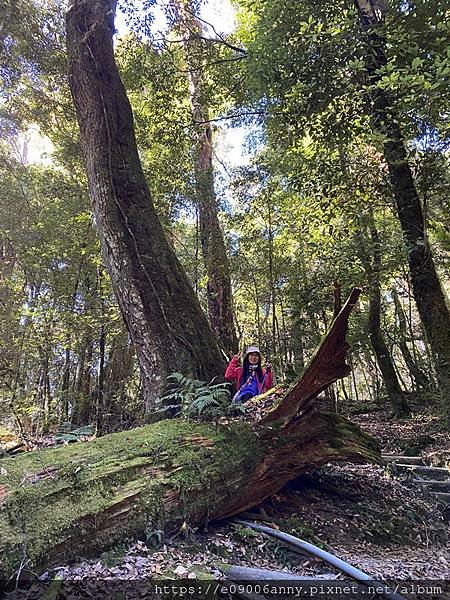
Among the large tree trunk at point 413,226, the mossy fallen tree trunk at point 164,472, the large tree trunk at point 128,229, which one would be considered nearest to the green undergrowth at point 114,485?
the mossy fallen tree trunk at point 164,472

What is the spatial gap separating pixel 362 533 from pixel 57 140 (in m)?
10.9

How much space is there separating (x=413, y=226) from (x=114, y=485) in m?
4.60

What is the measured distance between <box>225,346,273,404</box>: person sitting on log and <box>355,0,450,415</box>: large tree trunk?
2.18 m

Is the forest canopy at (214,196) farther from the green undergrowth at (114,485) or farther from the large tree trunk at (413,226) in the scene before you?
the green undergrowth at (114,485)

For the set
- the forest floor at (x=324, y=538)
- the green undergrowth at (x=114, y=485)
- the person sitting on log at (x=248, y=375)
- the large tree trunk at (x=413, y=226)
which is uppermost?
the large tree trunk at (x=413, y=226)

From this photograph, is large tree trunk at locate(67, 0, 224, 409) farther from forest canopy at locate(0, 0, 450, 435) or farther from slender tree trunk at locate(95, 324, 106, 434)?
slender tree trunk at locate(95, 324, 106, 434)

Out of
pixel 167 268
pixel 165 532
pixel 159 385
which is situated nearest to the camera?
pixel 165 532


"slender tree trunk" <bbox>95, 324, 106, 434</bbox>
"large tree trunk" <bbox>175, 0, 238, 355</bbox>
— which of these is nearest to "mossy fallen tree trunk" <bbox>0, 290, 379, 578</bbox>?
"large tree trunk" <bbox>175, 0, 238, 355</bbox>

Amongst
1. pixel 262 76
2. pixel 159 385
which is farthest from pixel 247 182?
pixel 159 385

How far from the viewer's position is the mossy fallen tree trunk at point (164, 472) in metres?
2.43

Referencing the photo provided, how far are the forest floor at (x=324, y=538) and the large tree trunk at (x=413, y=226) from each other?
56.1 inches

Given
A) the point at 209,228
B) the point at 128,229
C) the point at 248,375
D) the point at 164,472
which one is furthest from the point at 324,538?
the point at 209,228

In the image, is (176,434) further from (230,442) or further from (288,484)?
(288,484)

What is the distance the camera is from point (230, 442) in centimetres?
357
